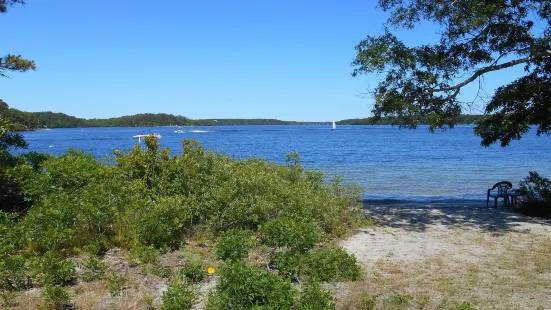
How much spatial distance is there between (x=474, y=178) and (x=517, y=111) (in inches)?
576

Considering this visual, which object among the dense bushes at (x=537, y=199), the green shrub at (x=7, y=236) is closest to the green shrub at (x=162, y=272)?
the green shrub at (x=7, y=236)

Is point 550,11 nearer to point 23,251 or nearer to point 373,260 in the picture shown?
point 373,260

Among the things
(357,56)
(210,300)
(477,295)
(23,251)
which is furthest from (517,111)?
(23,251)

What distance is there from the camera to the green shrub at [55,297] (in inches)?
193

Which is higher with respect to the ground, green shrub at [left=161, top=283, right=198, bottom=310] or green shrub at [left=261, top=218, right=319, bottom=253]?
green shrub at [left=261, top=218, right=319, bottom=253]

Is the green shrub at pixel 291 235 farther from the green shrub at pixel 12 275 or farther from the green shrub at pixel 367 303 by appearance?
the green shrub at pixel 12 275

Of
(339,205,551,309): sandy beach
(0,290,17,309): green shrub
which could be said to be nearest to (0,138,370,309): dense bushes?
(0,290,17,309): green shrub

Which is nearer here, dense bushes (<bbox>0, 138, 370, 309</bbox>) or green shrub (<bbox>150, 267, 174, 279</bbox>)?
dense bushes (<bbox>0, 138, 370, 309</bbox>)

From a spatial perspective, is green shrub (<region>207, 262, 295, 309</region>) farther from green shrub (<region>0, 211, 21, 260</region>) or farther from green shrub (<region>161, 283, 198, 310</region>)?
green shrub (<region>0, 211, 21, 260</region>)

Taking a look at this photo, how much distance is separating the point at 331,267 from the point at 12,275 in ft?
12.9

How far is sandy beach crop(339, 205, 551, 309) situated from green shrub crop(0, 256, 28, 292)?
384 centimetres

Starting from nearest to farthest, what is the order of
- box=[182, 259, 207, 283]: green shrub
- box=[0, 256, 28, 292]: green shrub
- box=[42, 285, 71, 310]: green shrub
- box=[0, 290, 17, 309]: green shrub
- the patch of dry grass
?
box=[42, 285, 71, 310]: green shrub, box=[0, 290, 17, 309]: green shrub, the patch of dry grass, box=[0, 256, 28, 292]: green shrub, box=[182, 259, 207, 283]: green shrub

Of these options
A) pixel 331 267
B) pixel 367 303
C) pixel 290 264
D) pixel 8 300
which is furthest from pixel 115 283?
pixel 367 303

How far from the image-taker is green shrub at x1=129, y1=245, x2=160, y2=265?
6672mm
